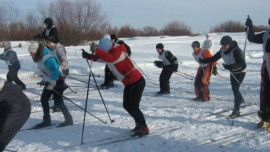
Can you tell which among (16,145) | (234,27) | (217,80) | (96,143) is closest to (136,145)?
(96,143)

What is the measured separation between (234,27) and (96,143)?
134 feet

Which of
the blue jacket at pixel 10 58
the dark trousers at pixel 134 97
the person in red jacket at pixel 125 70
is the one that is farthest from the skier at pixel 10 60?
the dark trousers at pixel 134 97

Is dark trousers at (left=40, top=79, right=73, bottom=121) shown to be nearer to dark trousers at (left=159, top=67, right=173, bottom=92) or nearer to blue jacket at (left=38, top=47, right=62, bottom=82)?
blue jacket at (left=38, top=47, right=62, bottom=82)

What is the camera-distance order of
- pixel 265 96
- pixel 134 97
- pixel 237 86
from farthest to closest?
pixel 237 86
pixel 265 96
pixel 134 97

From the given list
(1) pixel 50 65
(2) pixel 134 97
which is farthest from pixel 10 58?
(2) pixel 134 97

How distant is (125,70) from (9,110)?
2296 mm

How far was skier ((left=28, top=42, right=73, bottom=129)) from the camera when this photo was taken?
6.12m

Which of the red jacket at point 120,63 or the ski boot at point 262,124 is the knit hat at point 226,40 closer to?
the ski boot at point 262,124

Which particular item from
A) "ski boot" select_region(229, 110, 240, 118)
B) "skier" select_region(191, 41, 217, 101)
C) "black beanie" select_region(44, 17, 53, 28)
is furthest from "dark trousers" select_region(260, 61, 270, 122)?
"black beanie" select_region(44, 17, 53, 28)

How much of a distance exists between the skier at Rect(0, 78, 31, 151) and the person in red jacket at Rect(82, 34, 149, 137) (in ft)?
6.28

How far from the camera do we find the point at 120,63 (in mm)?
5500

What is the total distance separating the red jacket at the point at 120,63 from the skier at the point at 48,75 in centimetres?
101

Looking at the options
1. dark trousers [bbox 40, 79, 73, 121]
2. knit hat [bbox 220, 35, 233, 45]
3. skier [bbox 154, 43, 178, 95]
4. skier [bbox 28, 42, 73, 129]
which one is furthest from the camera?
skier [bbox 154, 43, 178, 95]

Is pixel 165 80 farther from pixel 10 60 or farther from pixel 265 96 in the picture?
pixel 10 60
